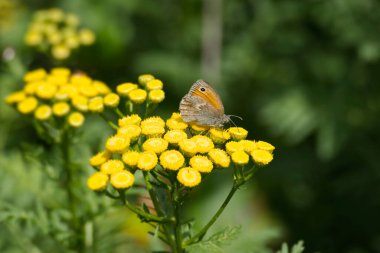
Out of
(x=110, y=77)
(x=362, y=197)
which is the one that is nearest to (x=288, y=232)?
(x=362, y=197)

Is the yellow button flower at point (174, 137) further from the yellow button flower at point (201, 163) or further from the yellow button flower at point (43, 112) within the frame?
the yellow button flower at point (43, 112)

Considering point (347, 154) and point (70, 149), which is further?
point (347, 154)

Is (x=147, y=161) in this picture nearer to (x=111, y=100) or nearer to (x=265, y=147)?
(x=265, y=147)

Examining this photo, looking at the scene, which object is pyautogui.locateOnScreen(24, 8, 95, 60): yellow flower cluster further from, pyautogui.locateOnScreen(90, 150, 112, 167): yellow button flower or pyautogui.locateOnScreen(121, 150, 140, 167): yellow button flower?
pyautogui.locateOnScreen(121, 150, 140, 167): yellow button flower

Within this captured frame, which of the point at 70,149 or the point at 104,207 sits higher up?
the point at 70,149

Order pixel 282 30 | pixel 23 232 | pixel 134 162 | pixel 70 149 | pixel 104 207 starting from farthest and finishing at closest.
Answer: pixel 282 30, pixel 23 232, pixel 70 149, pixel 104 207, pixel 134 162

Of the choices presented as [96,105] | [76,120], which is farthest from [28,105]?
[96,105]

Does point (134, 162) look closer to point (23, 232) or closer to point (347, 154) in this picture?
point (23, 232)

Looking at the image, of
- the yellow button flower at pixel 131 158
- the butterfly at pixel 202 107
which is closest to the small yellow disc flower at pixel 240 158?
the butterfly at pixel 202 107
